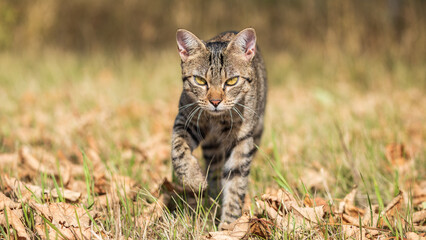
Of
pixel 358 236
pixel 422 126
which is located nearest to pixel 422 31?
pixel 422 126

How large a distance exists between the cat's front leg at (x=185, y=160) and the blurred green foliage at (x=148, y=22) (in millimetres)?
5480

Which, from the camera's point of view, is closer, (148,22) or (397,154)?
(397,154)

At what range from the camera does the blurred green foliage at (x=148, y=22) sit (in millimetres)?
7926

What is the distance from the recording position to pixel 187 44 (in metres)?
2.33

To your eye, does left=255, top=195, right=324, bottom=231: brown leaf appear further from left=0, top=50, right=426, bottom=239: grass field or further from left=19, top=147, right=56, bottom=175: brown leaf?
left=19, top=147, right=56, bottom=175: brown leaf

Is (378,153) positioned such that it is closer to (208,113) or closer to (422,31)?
(208,113)

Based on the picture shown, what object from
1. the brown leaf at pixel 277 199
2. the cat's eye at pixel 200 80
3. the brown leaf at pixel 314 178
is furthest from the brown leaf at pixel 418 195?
the cat's eye at pixel 200 80

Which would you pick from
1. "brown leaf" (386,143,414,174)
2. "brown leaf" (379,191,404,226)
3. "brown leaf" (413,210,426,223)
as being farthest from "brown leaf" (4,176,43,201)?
"brown leaf" (386,143,414,174)

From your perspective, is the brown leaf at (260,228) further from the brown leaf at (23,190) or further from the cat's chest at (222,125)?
the brown leaf at (23,190)

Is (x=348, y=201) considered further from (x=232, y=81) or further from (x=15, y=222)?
(x=15, y=222)

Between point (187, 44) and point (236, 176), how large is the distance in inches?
32.4

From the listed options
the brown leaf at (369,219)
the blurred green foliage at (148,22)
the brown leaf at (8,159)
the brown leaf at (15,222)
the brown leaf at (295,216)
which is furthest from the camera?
the blurred green foliage at (148,22)

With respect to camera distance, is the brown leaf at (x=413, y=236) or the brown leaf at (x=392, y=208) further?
the brown leaf at (x=392, y=208)

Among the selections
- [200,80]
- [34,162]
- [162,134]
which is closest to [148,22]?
[162,134]
